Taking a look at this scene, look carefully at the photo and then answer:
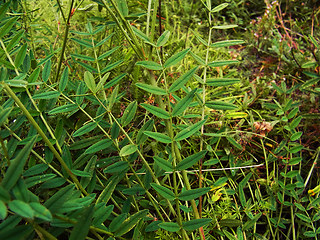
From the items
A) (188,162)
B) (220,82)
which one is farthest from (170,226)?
(220,82)

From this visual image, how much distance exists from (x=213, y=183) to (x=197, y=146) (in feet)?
0.73

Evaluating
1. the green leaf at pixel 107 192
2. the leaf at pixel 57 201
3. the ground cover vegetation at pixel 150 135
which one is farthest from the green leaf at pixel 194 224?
the leaf at pixel 57 201

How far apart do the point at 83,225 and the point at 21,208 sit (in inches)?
6.4

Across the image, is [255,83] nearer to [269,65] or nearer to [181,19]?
[269,65]

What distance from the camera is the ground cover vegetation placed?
91 cm

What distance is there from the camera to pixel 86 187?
3.55 ft

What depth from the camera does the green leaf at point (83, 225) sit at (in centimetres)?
67

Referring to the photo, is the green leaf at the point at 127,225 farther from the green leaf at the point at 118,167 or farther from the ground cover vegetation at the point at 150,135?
the green leaf at the point at 118,167

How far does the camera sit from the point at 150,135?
930 millimetres

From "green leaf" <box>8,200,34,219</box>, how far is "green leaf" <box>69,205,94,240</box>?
0.47 ft

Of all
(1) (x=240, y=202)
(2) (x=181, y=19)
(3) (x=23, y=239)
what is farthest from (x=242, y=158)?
(2) (x=181, y=19)

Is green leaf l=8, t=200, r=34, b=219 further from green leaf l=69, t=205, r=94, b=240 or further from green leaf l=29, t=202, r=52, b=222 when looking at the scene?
green leaf l=69, t=205, r=94, b=240

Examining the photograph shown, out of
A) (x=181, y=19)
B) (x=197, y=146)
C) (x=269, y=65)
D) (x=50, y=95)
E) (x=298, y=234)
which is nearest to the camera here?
(x=50, y=95)

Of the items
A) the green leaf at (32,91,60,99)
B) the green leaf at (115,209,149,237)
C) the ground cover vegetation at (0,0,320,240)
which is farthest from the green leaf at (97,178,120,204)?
the green leaf at (32,91,60,99)
